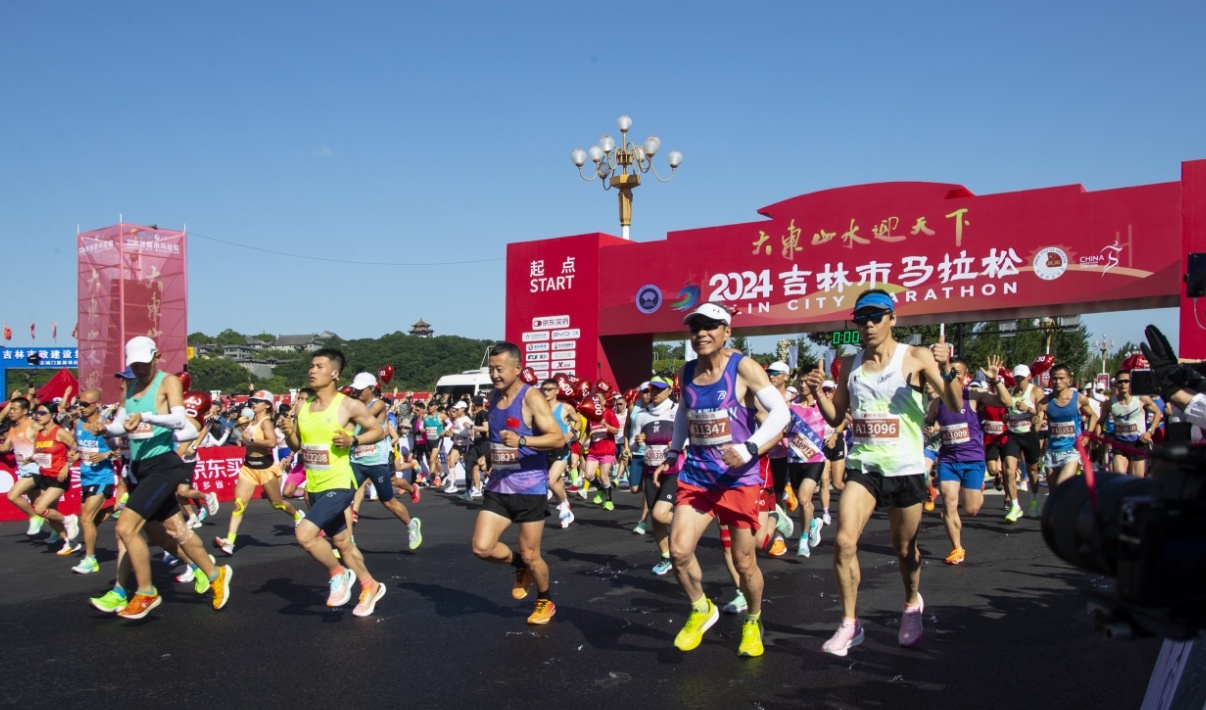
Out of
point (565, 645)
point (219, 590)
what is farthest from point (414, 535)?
point (565, 645)

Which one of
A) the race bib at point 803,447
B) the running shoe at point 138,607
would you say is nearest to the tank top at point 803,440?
the race bib at point 803,447

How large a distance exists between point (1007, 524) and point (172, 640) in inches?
374

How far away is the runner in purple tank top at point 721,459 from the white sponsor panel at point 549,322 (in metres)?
21.3

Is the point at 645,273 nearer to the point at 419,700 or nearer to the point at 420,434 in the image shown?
the point at 420,434

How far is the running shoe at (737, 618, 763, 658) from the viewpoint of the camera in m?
5.65

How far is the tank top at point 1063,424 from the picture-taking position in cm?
1127

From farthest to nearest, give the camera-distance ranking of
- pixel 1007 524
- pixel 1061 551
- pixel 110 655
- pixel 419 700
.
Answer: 1. pixel 1007 524
2. pixel 110 655
3. pixel 419 700
4. pixel 1061 551

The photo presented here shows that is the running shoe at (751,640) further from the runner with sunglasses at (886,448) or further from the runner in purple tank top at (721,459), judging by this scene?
the runner with sunglasses at (886,448)

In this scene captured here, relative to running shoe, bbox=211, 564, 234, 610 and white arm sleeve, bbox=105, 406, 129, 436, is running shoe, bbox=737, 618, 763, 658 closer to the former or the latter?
running shoe, bbox=211, 564, 234, 610

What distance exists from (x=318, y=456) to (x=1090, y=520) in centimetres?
566

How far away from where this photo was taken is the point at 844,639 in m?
5.61

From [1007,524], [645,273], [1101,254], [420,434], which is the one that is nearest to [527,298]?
[645,273]

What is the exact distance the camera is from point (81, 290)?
37062 mm

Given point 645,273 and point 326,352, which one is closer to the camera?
point 326,352
